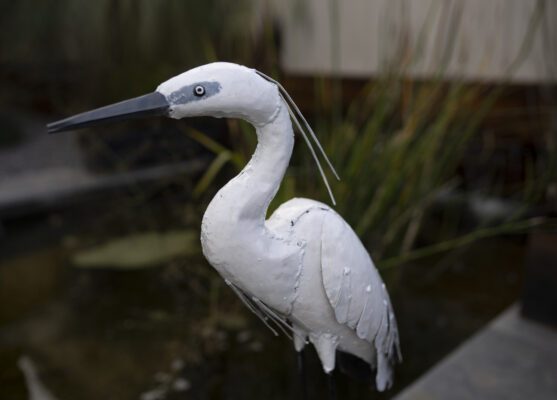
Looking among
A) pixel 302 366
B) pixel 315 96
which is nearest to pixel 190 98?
pixel 302 366

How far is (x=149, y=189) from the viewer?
321 cm

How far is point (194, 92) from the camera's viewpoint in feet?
2.15

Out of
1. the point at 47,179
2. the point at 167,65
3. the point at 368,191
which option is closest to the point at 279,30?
the point at 167,65

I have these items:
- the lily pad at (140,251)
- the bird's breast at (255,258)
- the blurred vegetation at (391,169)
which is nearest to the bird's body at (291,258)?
the bird's breast at (255,258)

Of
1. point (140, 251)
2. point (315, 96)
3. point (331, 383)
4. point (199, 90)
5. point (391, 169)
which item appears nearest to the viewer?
point (199, 90)

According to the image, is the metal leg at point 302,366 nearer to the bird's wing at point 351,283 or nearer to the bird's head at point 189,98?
the bird's wing at point 351,283

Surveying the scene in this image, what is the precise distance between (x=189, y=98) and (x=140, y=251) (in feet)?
6.77

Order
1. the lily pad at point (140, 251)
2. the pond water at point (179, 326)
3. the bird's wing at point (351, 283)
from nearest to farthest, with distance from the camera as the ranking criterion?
the bird's wing at point (351, 283)
the pond water at point (179, 326)
the lily pad at point (140, 251)

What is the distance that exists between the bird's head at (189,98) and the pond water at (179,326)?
112 centimetres

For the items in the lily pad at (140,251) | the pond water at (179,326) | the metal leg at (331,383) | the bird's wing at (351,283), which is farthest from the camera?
the lily pad at (140,251)

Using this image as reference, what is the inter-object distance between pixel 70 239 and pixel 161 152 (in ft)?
2.87

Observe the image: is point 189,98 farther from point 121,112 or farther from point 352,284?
point 352,284

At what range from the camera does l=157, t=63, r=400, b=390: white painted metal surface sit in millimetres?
666

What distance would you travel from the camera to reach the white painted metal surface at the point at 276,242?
2.19 feet
